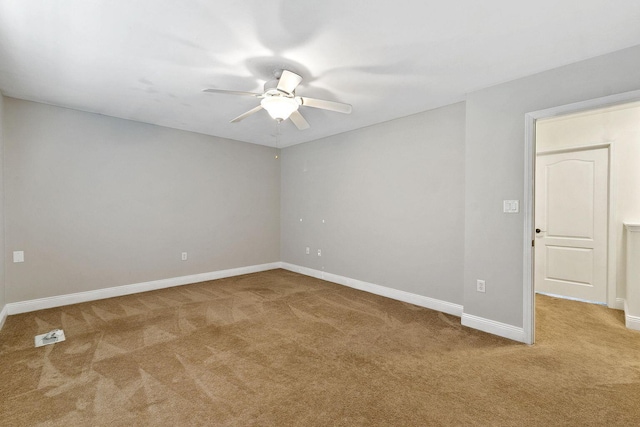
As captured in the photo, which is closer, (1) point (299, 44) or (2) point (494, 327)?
(1) point (299, 44)

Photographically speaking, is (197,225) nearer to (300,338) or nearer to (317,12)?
(300,338)

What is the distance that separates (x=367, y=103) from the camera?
3330 mm

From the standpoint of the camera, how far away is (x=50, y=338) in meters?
2.62

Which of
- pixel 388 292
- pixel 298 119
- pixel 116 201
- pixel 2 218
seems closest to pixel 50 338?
pixel 2 218

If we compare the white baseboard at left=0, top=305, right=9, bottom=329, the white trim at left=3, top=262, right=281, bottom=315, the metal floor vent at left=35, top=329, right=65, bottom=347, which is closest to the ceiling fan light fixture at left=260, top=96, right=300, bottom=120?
the metal floor vent at left=35, top=329, right=65, bottom=347

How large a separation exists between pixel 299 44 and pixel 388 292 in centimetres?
312

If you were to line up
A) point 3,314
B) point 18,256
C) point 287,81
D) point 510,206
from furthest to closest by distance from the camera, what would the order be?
1. point 18,256
2. point 3,314
3. point 510,206
4. point 287,81

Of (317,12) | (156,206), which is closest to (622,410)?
(317,12)

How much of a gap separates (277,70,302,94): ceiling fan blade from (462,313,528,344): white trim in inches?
110

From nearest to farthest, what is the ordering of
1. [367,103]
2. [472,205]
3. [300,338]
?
1. [300,338]
2. [472,205]
3. [367,103]

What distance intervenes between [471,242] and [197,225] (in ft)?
12.9

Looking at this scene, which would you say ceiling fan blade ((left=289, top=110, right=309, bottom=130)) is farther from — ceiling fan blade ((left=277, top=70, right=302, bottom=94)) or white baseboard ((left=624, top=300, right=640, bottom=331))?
white baseboard ((left=624, top=300, right=640, bottom=331))

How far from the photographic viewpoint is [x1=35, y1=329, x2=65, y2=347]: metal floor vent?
2551mm

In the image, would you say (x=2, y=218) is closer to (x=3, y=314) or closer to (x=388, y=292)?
(x=3, y=314)
